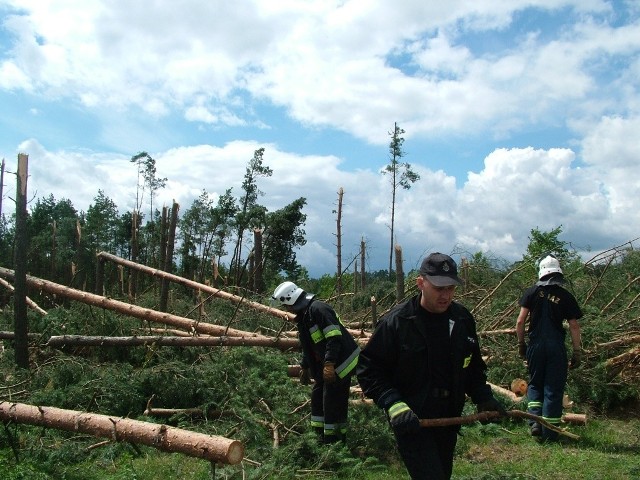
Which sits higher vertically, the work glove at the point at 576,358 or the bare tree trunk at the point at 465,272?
the bare tree trunk at the point at 465,272

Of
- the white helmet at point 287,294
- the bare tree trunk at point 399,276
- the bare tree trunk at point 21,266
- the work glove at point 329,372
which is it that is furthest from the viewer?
the bare tree trunk at point 399,276

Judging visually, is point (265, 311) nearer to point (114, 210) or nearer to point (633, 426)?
point (633, 426)

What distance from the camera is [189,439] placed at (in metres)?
4.03

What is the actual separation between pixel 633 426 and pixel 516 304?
2.48 meters

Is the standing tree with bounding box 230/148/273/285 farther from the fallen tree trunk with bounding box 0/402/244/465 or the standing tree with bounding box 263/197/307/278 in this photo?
the fallen tree trunk with bounding box 0/402/244/465

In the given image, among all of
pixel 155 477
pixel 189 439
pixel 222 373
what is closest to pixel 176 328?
pixel 222 373

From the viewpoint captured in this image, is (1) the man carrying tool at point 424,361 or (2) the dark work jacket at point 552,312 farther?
(2) the dark work jacket at point 552,312

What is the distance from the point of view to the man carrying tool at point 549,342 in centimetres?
534

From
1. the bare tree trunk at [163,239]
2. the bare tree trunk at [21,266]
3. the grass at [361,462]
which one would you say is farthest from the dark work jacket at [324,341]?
the bare tree trunk at [163,239]

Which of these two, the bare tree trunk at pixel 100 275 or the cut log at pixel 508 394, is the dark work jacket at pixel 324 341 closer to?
the cut log at pixel 508 394

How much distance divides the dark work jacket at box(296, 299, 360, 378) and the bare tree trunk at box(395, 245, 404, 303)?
187 inches

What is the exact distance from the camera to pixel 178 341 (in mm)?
7652

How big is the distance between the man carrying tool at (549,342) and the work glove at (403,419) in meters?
3.17

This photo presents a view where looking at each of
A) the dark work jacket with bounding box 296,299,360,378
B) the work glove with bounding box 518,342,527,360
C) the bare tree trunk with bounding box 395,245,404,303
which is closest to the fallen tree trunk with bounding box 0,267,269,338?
the dark work jacket with bounding box 296,299,360,378
